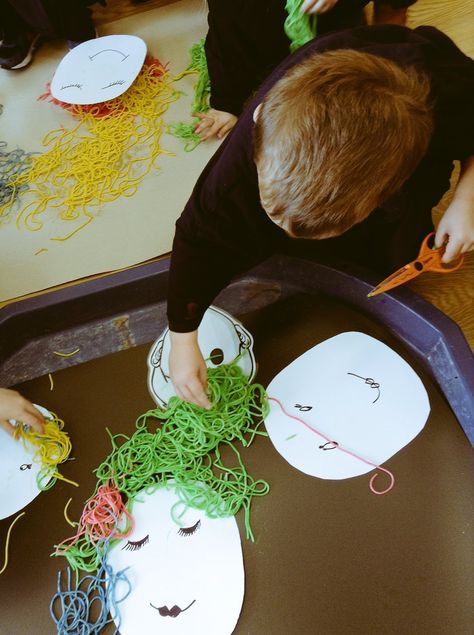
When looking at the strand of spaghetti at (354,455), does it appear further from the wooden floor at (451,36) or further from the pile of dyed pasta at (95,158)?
the pile of dyed pasta at (95,158)

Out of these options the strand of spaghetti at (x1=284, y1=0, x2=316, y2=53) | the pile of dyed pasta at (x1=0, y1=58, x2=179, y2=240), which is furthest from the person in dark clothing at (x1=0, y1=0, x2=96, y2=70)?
the strand of spaghetti at (x1=284, y1=0, x2=316, y2=53)

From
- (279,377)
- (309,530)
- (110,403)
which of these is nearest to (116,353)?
(110,403)

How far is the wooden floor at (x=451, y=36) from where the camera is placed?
93 centimetres

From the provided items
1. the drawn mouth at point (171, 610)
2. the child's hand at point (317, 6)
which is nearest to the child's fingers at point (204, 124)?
the child's hand at point (317, 6)

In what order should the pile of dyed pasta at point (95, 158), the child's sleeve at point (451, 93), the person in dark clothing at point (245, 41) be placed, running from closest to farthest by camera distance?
the child's sleeve at point (451, 93) < the person in dark clothing at point (245, 41) < the pile of dyed pasta at point (95, 158)

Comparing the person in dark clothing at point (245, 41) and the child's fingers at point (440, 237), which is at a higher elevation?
the person in dark clothing at point (245, 41)

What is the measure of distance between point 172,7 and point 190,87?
332 millimetres

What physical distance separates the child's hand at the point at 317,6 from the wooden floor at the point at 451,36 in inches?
15.5

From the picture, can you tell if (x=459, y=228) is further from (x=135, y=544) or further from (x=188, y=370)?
(x=135, y=544)

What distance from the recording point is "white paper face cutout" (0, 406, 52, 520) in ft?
2.41

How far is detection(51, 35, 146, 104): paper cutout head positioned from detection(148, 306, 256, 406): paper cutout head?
25.2 inches

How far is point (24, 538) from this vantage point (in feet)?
2.34

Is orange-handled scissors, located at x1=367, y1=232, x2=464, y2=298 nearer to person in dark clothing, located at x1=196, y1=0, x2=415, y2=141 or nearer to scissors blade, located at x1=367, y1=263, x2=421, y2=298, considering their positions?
scissors blade, located at x1=367, y1=263, x2=421, y2=298

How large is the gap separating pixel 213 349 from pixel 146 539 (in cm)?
28
